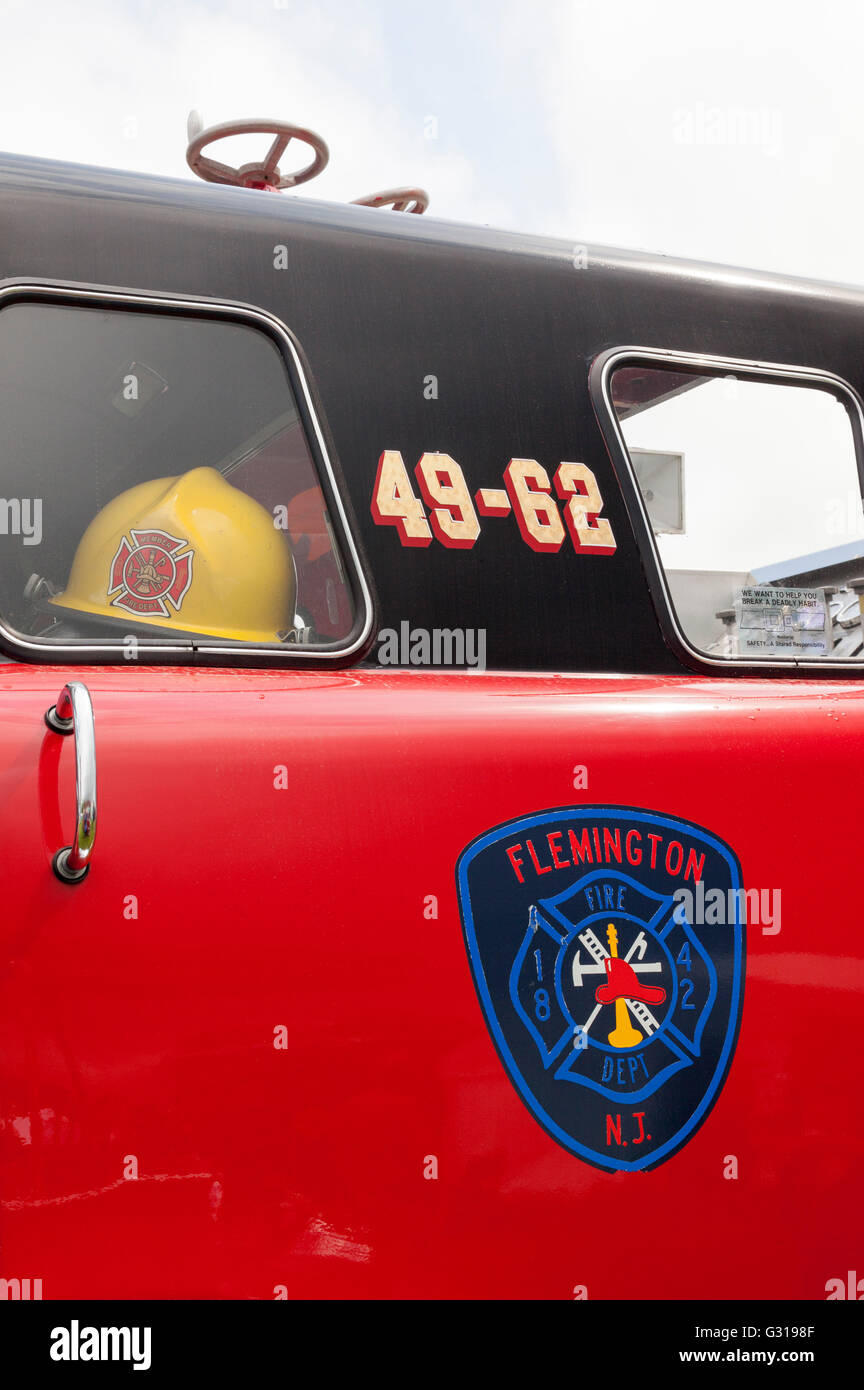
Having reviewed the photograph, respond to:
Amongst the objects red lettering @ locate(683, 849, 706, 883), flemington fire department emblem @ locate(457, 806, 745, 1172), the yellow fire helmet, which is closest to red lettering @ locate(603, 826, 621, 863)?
flemington fire department emblem @ locate(457, 806, 745, 1172)

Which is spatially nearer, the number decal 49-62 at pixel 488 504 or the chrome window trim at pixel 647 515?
the number decal 49-62 at pixel 488 504

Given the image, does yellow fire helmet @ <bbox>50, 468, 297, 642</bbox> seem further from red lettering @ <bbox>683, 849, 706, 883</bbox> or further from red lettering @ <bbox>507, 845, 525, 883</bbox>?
red lettering @ <bbox>683, 849, 706, 883</bbox>

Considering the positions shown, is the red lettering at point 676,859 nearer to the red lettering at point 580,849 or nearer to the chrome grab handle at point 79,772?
the red lettering at point 580,849

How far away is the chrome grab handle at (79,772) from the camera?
4.61 ft

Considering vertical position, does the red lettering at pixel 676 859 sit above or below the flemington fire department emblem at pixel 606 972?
above

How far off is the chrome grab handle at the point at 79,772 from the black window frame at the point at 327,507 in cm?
21

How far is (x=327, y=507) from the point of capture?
1935mm

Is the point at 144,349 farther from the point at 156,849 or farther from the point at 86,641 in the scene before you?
the point at 156,849

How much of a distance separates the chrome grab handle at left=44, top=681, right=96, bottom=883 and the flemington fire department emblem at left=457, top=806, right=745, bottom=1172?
0.52m

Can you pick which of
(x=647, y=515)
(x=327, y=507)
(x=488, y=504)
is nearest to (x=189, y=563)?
(x=327, y=507)

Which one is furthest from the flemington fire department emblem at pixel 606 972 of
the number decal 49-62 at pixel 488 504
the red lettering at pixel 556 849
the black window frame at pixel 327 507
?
the number decal 49-62 at pixel 488 504

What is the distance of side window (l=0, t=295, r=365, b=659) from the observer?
5.89 feet

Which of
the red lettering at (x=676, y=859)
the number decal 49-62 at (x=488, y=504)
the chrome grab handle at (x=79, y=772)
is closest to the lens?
the chrome grab handle at (x=79, y=772)
